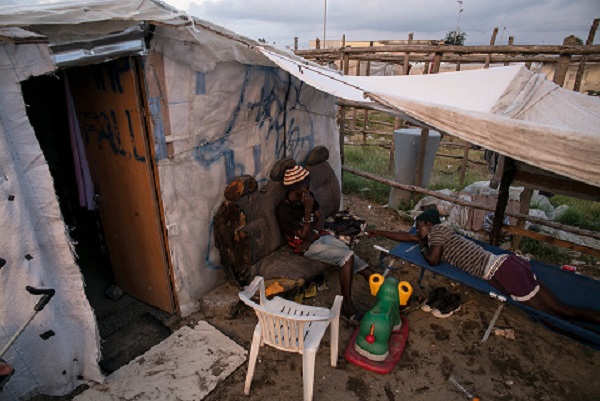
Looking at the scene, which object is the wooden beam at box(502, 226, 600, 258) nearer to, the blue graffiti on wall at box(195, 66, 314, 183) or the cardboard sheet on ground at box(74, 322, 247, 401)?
the blue graffiti on wall at box(195, 66, 314, 183)

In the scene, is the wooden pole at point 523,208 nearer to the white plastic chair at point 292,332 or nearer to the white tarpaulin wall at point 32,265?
the white plastic chair at point 292,332

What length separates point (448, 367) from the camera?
10.6 ft

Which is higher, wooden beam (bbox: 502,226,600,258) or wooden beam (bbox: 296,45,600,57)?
wooden beam (bbox: 296,45,600,57)

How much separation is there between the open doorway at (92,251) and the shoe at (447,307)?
9.31ft

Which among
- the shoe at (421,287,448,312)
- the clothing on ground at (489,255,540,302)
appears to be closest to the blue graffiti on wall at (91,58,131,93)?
the shoe at (421,287,448,312)

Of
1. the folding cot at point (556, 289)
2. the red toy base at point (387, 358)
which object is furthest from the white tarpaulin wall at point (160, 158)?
the folding cot at point (556, 289)

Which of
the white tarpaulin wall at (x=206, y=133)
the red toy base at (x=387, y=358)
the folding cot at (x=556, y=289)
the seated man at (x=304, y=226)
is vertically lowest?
the red toy base at (x=387, y=358)

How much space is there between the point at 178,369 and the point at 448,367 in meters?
2.41

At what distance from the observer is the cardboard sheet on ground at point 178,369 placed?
2.86m

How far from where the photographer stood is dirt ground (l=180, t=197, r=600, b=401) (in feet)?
9.71

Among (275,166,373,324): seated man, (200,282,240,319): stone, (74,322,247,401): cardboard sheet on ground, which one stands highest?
(275,166,373,324): seated man

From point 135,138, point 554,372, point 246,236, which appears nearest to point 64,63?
point 135,138

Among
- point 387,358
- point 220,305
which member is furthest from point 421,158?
point 220,305

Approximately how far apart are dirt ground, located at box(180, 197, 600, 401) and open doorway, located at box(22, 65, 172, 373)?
1.91ft
